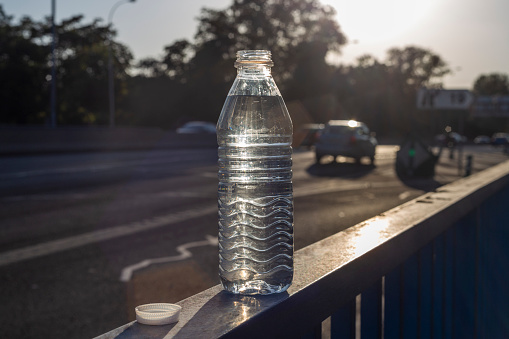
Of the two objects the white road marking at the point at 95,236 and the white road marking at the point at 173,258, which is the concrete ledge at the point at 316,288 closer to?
the white road marking at the point at 173,258

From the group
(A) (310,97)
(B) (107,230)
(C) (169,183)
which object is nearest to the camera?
(B) (107,230)

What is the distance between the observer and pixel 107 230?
991cm

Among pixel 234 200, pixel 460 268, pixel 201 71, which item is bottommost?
pixel 460 268

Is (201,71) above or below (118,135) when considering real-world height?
above

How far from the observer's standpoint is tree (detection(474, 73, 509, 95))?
6531 inches

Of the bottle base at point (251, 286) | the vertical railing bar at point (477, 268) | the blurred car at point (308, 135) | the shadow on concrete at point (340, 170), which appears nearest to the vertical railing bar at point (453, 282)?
the vertical railing bar at point (477, 268)

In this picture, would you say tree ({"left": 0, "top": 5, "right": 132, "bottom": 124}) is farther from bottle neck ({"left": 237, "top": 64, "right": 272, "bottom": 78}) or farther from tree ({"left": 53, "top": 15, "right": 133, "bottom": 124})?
bottle neck ({"left": 237, "top": 64, "right": 272, "bottom": 78})

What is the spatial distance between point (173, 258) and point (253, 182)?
20.8 ft

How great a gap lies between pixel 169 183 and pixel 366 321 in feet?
49.6

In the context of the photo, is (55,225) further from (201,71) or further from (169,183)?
(201,71)

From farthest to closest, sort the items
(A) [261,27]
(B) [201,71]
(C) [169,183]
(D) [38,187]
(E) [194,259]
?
(B) [201,71]
(A) [261,27]
(C) [169,183]
(D) [38,187]
(E) [194,259]

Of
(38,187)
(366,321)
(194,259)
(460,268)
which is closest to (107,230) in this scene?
(194,259)

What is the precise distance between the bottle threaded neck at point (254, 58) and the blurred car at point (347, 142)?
77.6 feet

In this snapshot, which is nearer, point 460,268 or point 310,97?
point 460,268
